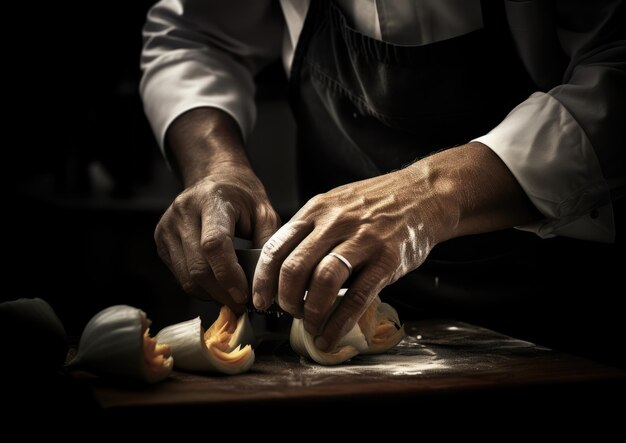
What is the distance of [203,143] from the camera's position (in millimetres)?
1715

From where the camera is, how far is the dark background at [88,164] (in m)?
2.86

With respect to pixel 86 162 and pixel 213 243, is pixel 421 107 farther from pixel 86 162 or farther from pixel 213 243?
pixel 86 162

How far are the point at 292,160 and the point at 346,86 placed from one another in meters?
1.53

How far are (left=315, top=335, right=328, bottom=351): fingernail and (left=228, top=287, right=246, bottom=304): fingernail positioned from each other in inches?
7.4

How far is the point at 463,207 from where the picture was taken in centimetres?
123

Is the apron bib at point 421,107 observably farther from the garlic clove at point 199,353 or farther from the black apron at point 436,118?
the garlic clove at point 199,353

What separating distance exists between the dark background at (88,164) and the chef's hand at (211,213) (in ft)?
3.64

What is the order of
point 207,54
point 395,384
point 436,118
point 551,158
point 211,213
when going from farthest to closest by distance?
point 207,54 < point 436,118 < point 211,213 < point 551,158 < point 395,384

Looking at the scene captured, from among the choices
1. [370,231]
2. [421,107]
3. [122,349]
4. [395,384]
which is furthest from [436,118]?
[122,349]

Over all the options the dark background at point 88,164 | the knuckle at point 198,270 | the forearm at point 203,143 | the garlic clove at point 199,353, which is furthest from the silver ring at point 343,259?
the dark background at point 88,164

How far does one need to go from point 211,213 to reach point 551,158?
62cm

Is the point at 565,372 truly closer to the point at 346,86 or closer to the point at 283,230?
the point at 283,230

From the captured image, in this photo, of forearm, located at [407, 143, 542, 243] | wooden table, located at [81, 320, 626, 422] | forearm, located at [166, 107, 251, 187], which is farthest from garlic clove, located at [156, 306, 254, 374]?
forearm, located at [166, 107, 251, 187]

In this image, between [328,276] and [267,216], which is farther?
[267,216]
